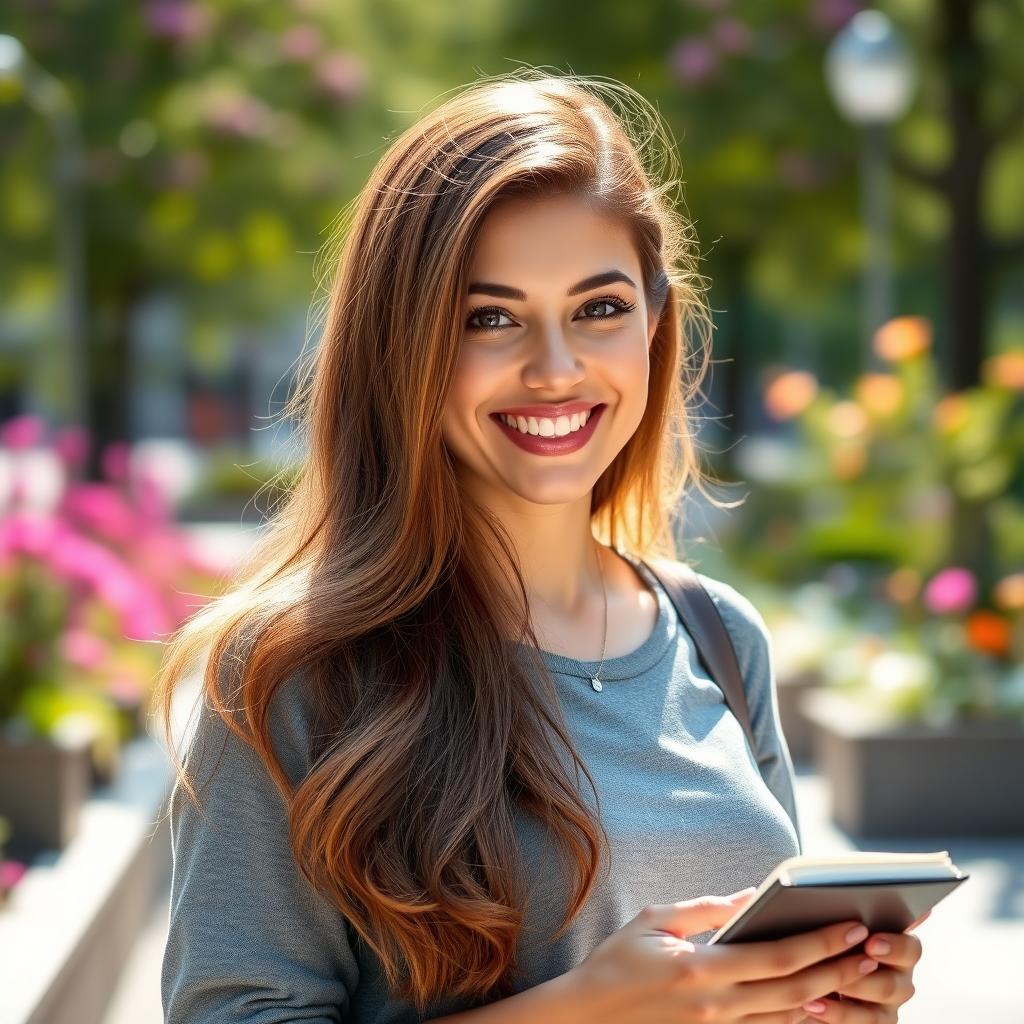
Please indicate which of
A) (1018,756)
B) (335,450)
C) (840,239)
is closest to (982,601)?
(1018,756)

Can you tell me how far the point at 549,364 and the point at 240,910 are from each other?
842mm

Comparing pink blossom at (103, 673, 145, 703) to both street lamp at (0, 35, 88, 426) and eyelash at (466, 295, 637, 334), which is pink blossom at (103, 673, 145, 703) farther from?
eyelash at (466, 295, 637, 334)

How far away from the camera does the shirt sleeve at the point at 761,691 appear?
8.45 ft

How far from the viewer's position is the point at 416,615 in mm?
2244

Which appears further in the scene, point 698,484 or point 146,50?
point 146,50

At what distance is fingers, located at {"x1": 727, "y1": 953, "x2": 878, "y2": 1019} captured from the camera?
1924 mm

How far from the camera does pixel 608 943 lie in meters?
1.98

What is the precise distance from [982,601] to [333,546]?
6.93 meters

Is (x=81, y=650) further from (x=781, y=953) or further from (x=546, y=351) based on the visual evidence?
(x=781, y=953)

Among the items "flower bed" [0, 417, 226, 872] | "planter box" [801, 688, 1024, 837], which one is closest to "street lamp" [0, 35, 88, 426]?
"flower bed" [0, 417, 226, 872]

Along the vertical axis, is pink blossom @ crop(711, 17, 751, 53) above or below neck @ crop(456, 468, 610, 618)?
above

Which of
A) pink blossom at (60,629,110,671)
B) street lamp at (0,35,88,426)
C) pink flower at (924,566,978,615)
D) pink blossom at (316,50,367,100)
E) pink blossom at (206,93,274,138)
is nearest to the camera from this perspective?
pink blossom at (60,629,110,671)

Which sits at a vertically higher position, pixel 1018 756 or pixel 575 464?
pixel 575 464

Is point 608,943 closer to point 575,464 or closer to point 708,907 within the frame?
point 708,907
